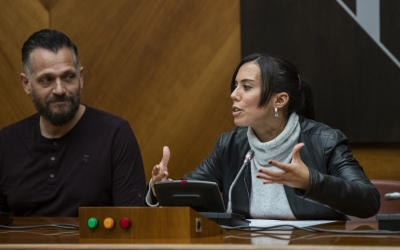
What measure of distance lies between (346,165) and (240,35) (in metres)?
1.25

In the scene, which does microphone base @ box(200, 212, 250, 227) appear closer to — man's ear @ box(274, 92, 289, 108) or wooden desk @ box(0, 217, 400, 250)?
wooden desk @ box(0, 217, 400, 250)

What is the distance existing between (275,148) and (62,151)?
3.24ft

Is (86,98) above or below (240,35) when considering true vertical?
below

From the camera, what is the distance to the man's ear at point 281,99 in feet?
9.14

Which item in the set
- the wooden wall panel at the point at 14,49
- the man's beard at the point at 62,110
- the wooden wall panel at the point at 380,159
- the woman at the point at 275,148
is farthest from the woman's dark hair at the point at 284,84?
the wooden wall panel at the point at 14,49

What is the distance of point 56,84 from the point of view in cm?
306

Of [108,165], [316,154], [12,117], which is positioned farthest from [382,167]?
[12,117]

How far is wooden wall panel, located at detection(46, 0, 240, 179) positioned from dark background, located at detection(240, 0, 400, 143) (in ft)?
0.96

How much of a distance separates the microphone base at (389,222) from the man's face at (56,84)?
63.1 inches

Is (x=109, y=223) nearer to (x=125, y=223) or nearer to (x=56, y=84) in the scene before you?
(x=125, y=223)

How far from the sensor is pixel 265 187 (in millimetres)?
2686

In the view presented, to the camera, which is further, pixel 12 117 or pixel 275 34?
pixel 12 117

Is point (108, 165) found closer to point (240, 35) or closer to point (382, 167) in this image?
Answer: point (240, 35)

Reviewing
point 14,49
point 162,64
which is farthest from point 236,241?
point 14,49
